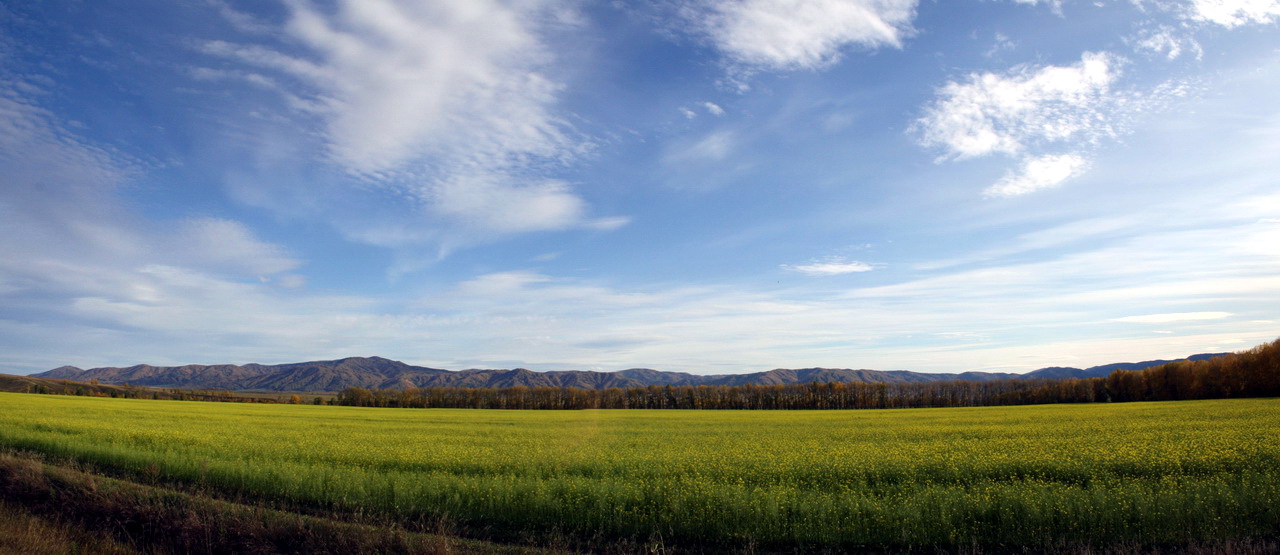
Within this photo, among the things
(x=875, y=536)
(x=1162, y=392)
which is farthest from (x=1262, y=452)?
(x=1162, y=392)

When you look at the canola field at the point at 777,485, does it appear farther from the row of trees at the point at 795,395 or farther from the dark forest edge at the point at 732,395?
the dark forest edge at the point at 732,395

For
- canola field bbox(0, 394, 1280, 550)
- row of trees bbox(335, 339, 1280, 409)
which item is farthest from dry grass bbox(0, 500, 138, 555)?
row of trees bbox(335, 339, 1280, 409)

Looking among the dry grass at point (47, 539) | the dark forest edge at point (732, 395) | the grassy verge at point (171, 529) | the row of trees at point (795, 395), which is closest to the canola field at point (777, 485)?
the grassy verge at point (171, 529)

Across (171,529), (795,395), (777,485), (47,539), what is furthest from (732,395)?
(47,539)

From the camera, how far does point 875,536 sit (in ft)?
35.2

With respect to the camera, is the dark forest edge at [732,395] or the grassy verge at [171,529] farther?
the dark forest edge at [732,395]

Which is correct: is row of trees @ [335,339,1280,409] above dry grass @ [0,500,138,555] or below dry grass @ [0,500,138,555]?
below

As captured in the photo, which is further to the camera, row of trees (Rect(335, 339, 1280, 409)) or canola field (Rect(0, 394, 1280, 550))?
row of trees (Rect(335, 339, 1280, 409))

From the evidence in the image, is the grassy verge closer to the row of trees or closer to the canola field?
the canola field

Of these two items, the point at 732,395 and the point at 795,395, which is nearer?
the point at 732,395

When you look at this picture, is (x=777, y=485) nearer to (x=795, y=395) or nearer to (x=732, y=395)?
(x=732, y=395)

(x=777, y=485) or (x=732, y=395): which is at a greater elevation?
(x=777, y=485)

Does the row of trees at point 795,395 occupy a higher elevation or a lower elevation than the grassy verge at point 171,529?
lower

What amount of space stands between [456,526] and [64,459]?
53.4ft
